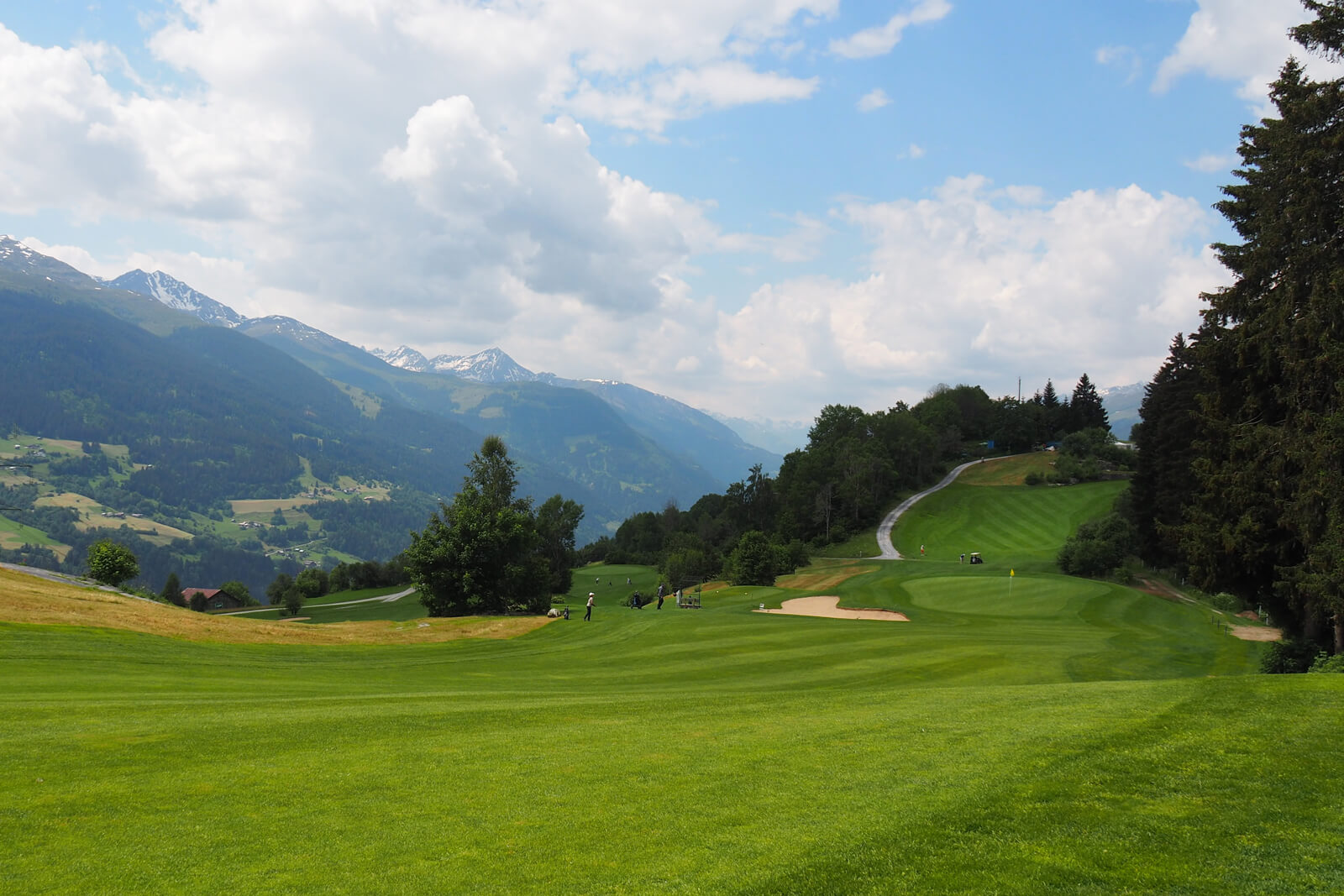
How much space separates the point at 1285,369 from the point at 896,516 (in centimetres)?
8979

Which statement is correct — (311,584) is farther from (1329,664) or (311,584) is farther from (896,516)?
(1329,664)

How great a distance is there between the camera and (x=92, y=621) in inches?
1010

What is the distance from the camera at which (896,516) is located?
112 m

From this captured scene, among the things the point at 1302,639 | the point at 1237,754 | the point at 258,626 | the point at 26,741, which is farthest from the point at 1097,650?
the point at 258,626

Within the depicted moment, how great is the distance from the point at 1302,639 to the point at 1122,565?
4012 centimetres

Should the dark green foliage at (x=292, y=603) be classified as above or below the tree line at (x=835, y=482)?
below

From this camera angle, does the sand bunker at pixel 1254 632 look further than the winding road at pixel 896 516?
No

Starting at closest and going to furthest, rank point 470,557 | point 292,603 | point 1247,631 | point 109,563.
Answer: point 1247,631
point 470,557
point 109,563
point 292,603

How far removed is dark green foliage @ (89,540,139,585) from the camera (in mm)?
59469

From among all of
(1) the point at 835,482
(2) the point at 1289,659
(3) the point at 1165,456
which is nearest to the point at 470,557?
(2) the point at 1289,659

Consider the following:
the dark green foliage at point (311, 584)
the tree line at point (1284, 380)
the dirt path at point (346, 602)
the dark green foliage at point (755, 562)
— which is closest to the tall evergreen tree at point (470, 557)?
the dark green foliage at point (755, 562)

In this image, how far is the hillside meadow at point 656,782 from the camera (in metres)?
7.25

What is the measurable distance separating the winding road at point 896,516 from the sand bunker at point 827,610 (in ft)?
135

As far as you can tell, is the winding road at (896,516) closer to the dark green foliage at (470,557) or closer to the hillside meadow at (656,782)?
the dark green foliage at (470,557)
